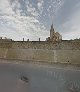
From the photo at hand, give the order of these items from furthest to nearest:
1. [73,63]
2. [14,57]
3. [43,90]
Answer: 1. [14,57]
2. [73,63]
3. [43,90]

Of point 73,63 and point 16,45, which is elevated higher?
point 16,45

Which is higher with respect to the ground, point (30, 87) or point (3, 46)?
point (3, 46)

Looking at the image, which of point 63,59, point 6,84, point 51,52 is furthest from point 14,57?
point 6,84

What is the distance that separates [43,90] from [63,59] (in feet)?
50.8

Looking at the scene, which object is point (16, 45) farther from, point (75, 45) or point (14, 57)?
point (75, 45)

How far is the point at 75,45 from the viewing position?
21688 millimetres

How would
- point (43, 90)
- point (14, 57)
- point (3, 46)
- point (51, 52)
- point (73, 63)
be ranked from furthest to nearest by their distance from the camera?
point (3, 46) → point (14, 57) → point (51, 52) → point (73, 63) → point (43, 90)

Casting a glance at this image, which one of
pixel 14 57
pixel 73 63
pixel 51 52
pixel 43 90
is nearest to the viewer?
pixel 43 90

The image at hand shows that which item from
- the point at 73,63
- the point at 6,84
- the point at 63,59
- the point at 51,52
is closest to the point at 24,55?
the point at 51,52

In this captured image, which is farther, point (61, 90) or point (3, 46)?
point (3, 46)

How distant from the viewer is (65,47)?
2222cm

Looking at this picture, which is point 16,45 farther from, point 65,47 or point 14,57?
point 65,47

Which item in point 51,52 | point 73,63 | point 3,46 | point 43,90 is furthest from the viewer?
point 3,46

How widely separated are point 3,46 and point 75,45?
12717mm
